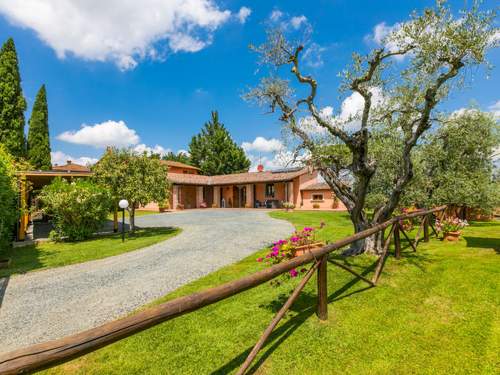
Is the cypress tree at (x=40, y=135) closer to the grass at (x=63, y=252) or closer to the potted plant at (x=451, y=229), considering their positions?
the grass at (x=63, y=252)

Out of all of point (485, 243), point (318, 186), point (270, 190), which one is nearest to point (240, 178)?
point (270, 190)

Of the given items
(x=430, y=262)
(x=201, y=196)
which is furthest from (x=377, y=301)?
(x=201, y=196)

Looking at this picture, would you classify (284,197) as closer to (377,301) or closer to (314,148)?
(314,148)

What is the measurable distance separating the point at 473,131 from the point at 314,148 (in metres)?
11.9

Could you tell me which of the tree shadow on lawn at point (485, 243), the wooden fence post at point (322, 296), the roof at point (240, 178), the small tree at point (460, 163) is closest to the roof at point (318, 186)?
the roof at point (240, 178)

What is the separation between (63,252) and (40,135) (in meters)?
25.6

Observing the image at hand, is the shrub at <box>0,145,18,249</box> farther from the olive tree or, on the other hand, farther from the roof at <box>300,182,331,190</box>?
the roof at <box>300,182,331,190</box>

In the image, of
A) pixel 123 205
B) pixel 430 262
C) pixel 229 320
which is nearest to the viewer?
pixel 229 320

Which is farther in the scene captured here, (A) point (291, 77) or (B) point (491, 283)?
(A) point (291, 77)

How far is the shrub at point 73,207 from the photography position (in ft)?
36.5

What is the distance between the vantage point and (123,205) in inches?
413

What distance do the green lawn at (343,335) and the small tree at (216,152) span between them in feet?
124

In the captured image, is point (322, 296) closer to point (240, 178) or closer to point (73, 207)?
point (73, 207)

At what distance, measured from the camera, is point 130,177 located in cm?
1243
